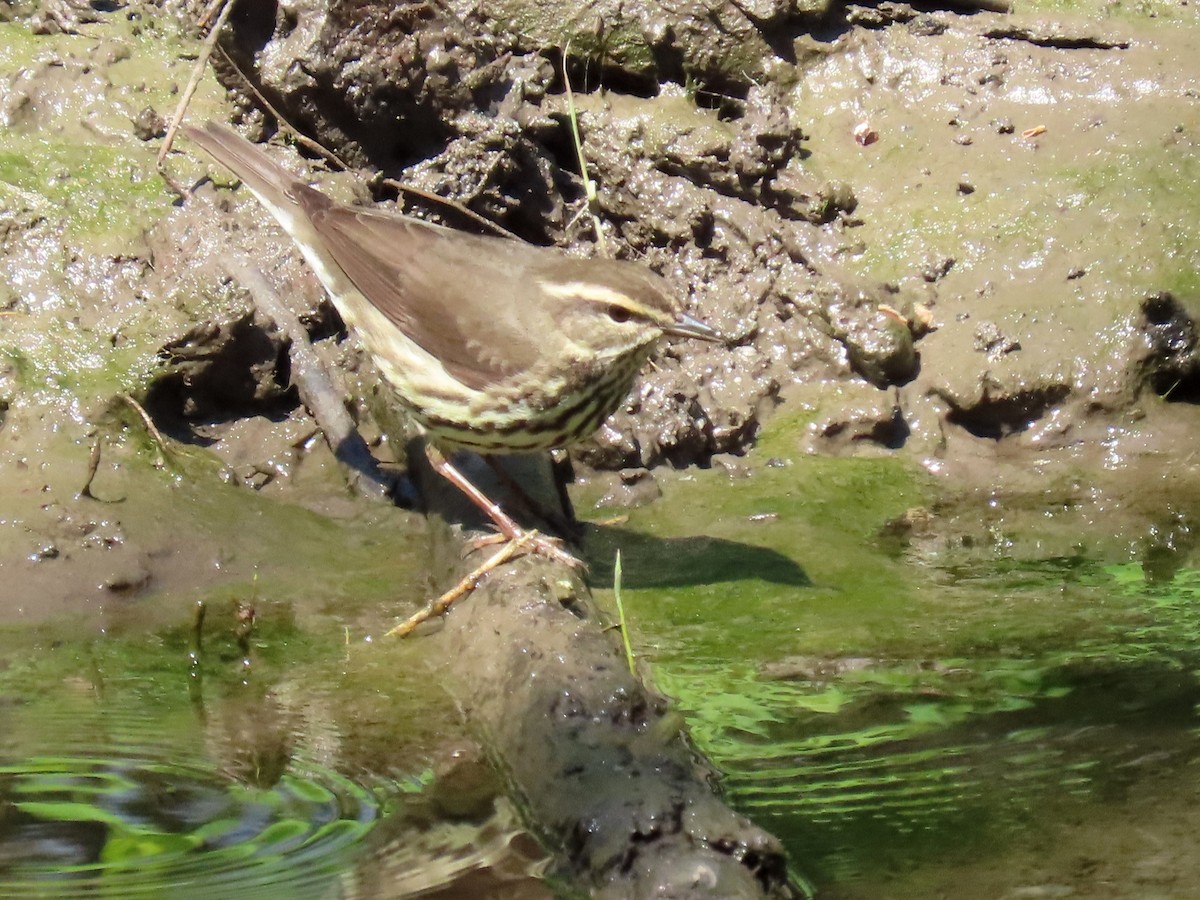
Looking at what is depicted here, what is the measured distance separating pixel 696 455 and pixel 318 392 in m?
1.91

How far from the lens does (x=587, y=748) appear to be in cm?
393

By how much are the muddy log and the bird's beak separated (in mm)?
1134

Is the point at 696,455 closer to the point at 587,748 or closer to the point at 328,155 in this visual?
the point at 328,155

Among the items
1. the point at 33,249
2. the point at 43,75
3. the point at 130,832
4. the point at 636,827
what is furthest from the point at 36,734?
the point at 43,75

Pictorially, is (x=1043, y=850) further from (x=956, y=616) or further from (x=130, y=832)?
(x=130, y=832)

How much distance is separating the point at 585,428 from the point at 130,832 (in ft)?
8.19

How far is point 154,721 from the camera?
196 inches

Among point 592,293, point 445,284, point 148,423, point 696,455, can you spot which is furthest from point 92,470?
point 696,455

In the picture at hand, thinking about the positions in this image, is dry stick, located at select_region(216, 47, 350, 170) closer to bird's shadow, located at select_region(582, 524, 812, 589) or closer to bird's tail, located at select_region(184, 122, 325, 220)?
bird's tail, located at select_region(184, 122, 325, 220)

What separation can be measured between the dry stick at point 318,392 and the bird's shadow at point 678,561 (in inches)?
42.6

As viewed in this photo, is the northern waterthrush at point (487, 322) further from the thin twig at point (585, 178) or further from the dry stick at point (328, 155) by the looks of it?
the thin twig at point (585, 178)

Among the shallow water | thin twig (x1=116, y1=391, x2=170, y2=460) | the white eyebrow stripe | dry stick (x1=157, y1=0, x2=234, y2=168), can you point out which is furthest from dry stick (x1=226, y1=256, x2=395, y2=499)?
the white eyebrow stripe

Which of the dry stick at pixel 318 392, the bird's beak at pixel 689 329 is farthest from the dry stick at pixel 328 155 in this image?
the bird's beak at pixel 689 329

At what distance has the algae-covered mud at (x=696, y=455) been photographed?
446 centimetres
